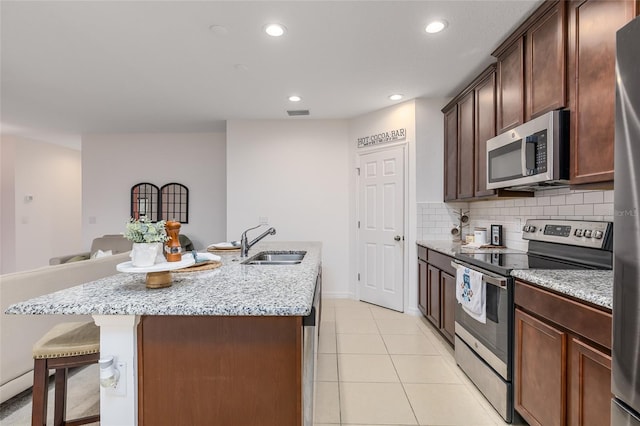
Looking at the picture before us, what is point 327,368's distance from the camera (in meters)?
2.48

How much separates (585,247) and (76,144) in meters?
8.05

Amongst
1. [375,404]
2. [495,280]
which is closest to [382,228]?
[495,280]

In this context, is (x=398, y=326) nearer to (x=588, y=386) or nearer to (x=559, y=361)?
(x=559, y=361)

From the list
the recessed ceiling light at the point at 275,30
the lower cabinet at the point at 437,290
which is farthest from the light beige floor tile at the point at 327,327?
the recessed ceiling light at the point at 275,30

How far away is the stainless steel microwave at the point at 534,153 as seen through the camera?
6.06 feet

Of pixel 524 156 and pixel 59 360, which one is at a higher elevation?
pixel 524 156

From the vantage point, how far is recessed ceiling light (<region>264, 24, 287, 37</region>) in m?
2.30

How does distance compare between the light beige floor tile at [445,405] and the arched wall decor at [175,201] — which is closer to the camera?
the light beige floor tile at [445,405]

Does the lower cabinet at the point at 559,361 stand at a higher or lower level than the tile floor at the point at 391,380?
higher

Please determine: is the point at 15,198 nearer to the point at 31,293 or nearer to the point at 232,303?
the point at 31,293

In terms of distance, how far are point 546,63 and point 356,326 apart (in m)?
2.82

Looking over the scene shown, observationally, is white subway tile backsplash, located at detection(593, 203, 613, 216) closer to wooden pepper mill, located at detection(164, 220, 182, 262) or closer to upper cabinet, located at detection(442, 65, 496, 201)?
upper cabinet, located at detection(442, 65, 496, 201)

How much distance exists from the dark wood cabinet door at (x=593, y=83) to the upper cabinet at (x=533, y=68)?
81mm

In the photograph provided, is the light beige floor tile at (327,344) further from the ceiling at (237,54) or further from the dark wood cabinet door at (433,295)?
the ceiling at (237,54)
